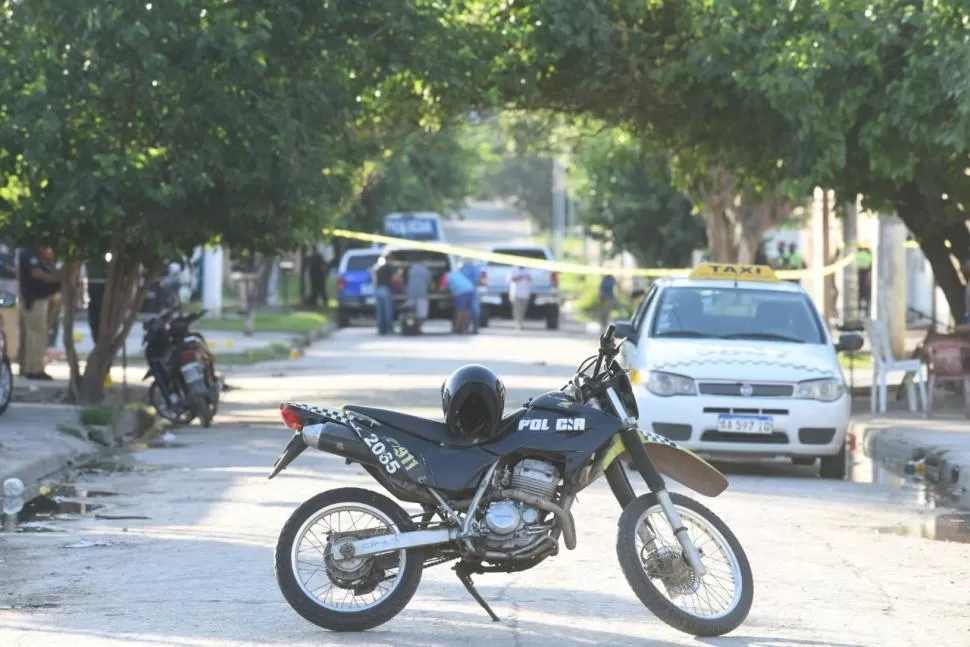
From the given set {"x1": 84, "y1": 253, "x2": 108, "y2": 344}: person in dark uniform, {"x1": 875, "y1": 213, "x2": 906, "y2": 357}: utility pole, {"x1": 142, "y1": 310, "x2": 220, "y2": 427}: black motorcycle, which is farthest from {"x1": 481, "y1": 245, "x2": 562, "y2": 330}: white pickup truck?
{"x1": 142, "y1": 310, "x2": 220, "y2": 427}: black motorcycle

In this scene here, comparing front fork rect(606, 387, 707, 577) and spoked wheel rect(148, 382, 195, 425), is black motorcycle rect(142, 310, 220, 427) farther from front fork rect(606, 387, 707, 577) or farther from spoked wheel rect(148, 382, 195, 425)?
front fork rect(606, 387, 707, 577)

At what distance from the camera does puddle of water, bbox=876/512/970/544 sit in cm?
1188

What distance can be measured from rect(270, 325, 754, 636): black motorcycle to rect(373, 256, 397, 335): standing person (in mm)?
32793

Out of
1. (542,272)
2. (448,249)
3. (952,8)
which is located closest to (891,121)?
(952,8)

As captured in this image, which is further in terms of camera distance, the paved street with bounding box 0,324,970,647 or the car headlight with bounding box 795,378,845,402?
the car headlight with bounding box 795,378,845,402

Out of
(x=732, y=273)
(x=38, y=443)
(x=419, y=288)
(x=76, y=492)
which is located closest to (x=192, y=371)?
(x=38, y=443)

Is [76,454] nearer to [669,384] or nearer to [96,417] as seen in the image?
[96,417]

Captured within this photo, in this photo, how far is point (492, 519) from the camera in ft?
27.1

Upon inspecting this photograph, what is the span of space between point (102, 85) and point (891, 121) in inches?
303

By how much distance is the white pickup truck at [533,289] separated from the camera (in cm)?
4575

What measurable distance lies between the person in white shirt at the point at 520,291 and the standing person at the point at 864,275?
751 centimetres

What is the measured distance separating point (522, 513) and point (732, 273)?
865 cm

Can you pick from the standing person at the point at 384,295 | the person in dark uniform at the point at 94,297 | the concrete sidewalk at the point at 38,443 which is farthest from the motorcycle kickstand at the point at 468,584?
the standing person at the point at 384,295

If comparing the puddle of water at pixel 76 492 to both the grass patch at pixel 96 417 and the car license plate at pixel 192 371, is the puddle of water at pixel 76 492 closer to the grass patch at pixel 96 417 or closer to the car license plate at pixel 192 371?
the grass patch at pixel 96 417
